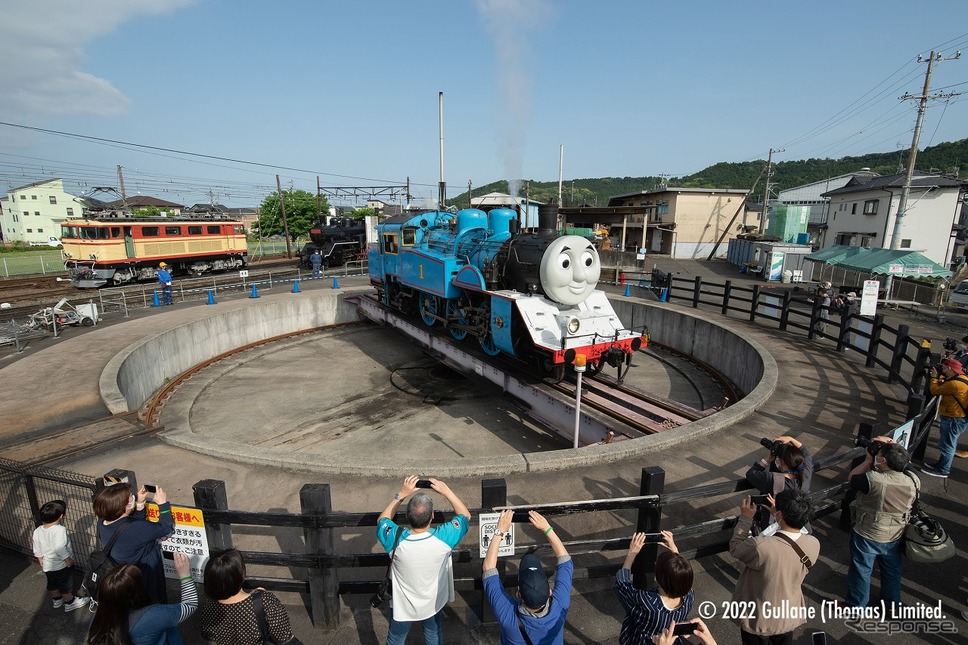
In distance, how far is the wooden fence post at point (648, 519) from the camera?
3605 mm

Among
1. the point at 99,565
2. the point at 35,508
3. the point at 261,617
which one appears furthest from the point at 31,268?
the point at 261,617

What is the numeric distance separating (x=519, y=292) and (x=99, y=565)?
24.7ft

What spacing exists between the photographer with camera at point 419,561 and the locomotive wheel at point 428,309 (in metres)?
9.76

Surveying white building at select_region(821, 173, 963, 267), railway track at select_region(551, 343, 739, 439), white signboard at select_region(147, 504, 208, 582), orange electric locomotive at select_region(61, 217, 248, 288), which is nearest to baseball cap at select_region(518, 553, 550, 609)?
white signboard at select_region(147, 504, 208, 582)

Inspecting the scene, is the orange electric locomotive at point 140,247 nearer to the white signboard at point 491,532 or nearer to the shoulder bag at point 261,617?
the shoulder bag at point 261,617

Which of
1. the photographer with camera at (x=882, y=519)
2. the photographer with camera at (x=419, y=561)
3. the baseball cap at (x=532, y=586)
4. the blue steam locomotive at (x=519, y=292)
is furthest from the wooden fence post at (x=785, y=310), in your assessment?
the baseball cap at (x=532, y=586)

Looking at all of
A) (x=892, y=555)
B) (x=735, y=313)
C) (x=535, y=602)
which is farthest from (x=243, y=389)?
(x=735, y=313)

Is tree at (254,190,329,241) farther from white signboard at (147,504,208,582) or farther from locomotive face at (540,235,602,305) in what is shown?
white signboard at (147,504,208,582)

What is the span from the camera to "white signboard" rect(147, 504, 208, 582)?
3383mm

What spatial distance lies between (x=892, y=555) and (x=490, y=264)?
805 centimetres

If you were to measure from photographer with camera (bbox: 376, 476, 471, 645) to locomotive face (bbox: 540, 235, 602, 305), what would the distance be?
6283mm

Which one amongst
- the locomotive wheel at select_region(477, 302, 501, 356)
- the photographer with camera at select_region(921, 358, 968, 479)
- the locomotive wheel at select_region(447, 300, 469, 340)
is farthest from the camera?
the locomotive wheel at select_region(447, 300, 469, 340)

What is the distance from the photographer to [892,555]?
3.60 metres

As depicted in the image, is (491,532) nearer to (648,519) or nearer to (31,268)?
(648,519)
